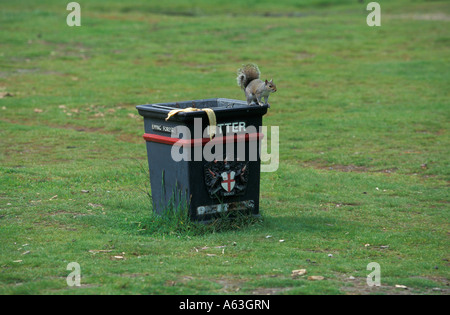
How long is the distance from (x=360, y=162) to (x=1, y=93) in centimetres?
992

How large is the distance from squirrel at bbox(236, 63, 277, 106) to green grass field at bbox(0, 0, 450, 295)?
60.4 inches

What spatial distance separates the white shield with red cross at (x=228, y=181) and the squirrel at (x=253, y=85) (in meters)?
1.14

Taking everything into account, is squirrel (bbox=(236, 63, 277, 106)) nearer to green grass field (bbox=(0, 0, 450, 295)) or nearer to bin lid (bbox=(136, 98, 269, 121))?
bin lid (bbox=(136, 98, 269, 121))

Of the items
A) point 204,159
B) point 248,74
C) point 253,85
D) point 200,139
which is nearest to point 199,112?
point 200,139

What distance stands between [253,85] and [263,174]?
277 centimetres

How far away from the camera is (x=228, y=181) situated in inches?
290

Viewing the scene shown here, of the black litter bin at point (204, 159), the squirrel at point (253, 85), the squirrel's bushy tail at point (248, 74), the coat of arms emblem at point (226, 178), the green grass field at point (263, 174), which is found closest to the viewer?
the green grass field at point (263, 174)

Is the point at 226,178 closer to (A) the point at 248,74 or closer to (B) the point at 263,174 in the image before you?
→ (A) the point at 248,74

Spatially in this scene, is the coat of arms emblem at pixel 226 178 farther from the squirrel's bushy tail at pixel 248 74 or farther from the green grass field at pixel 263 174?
the squirrel's bushy tail at pixel 248 74

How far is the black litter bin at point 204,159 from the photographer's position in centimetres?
712

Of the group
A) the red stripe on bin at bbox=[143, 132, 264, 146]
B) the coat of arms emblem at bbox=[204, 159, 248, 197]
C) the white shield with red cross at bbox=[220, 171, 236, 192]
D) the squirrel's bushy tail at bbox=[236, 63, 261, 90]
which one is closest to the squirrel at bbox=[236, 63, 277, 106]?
the squirrel's bushy tail at bbox=[236, 63, 261, 90]

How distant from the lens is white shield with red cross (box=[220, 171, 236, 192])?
7328 millimetres

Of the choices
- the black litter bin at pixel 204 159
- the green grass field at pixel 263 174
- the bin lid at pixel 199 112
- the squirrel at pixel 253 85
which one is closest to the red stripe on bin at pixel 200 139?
the black litter bin at pixel 204 159

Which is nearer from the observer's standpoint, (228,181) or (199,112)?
(199,112)
